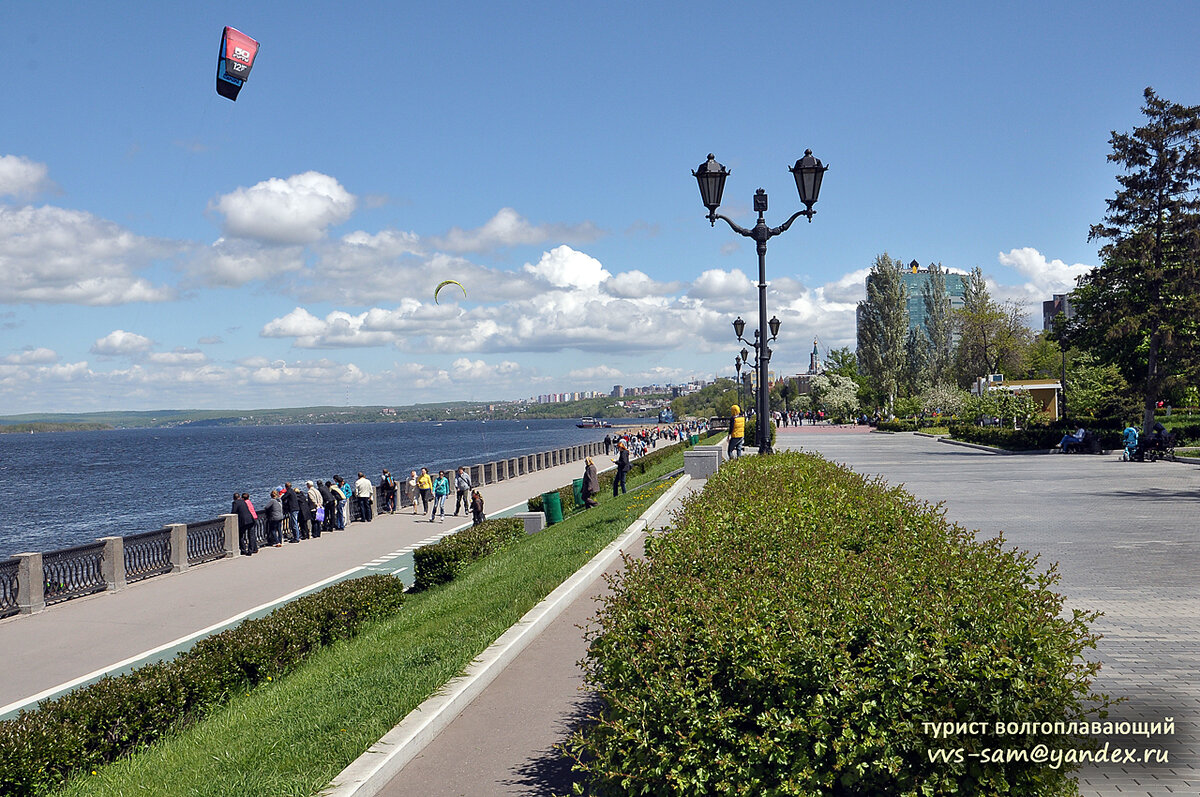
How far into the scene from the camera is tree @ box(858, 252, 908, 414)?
83875 millimetres

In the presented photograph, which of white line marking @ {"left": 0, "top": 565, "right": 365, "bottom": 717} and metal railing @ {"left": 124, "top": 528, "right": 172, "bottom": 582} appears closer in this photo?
white line marking @ {"left": 0, "top": 565, "right": 365, "bottom": 717}

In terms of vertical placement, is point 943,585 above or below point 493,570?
above

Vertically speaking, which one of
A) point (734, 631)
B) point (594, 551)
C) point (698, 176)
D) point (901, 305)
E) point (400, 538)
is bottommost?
point (400, 538)

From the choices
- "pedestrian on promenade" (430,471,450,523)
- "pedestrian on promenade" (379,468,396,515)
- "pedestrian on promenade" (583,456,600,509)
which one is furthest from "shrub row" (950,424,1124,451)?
"pedestrian on promenade" (379,468,396,515)

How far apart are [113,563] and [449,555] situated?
7756 mm

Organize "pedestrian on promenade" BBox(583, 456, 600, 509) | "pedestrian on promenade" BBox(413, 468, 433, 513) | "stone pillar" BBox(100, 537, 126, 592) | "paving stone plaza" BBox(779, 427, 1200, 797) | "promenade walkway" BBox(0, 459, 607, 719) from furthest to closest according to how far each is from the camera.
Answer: "pedestrian on promenade" BBox(413, 468, 433, 513)
"pedestrian on promenade" BBox(583, 456, 600, 509)
"stone pillar" BBox(100, 537, 126, 592)
"promenade walkway" BBox(0, 459, 607, 719)
"paving stone plaza" BBox(779, 427, 1200, 797)

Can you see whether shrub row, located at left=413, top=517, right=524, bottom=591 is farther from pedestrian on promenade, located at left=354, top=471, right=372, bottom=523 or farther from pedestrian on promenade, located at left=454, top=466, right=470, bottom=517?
pedestrian on promenade, located at left=354, top=471, right=372, bottom=523

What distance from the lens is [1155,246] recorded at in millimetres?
38031

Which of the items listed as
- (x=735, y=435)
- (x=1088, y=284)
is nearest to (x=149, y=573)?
(x=735, y=435)

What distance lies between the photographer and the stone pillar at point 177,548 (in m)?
19.1

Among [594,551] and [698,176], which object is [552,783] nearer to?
[594,551]

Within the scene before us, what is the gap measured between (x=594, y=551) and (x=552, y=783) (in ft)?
24.3

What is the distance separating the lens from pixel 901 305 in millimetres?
84250

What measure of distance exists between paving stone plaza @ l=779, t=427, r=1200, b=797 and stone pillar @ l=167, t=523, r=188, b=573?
16.5m
